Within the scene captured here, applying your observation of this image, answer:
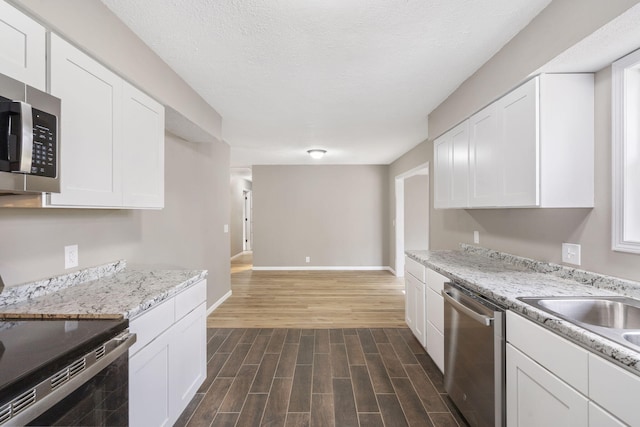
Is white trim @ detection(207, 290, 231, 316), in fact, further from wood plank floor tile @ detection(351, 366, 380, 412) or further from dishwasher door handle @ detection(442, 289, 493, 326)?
dishwasher door handle @ detection(442, 289, 493, 326)

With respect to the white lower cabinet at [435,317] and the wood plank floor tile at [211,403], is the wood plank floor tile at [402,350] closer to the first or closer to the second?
the white lower cabinet at [435,317]

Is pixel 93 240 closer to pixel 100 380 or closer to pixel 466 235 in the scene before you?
pixel 100 380

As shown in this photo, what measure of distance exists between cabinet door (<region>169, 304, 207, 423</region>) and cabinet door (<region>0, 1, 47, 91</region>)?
1.38 metres

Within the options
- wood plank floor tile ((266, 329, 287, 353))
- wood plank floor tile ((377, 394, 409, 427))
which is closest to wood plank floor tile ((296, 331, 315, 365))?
wood plank floor tile ((266, 329, 287, 353))

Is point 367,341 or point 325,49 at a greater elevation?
point 325,49

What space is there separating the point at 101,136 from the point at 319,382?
7.40 feet

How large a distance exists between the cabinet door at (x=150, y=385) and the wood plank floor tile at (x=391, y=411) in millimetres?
1354

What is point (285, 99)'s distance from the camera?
2.80 meters

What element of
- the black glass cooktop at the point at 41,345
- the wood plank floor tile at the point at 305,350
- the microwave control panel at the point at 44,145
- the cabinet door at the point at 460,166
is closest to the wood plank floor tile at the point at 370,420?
the wood plank floor tile at the point at 305,350

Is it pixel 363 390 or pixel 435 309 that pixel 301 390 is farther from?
pixel 435 309

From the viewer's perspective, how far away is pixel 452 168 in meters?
2.68

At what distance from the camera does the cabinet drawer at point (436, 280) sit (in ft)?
7.18

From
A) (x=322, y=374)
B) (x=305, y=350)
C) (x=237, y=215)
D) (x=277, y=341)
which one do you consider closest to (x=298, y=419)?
(x=322, y=374)

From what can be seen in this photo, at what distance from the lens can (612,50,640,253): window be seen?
142cm
